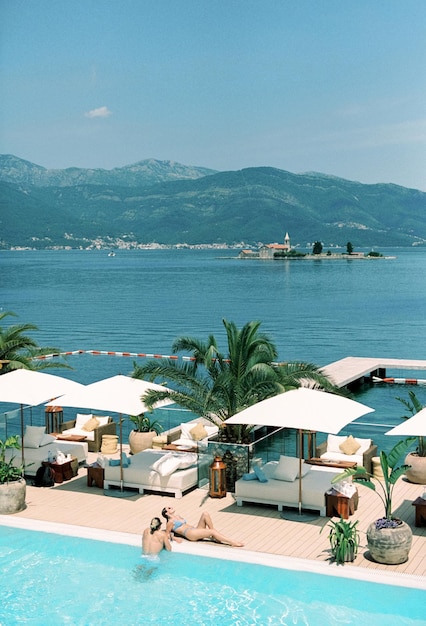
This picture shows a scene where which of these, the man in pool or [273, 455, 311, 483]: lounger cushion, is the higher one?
[273, 455, 311, 483]: lounger cushion

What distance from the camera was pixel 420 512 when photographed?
13.1m

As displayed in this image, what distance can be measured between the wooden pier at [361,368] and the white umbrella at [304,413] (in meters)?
20.6

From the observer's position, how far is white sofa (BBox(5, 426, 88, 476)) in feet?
54.6

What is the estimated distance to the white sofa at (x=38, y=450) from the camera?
16.6m

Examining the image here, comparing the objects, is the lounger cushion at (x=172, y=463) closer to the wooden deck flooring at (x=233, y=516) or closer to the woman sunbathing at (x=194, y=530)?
the wooden deck flooring at (x=233, y=516)

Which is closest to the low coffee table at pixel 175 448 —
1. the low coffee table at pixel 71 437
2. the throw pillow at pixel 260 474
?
the low coffee table at pixel 71 437

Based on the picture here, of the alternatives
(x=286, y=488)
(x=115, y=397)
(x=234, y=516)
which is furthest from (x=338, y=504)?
(x=115, y=397)

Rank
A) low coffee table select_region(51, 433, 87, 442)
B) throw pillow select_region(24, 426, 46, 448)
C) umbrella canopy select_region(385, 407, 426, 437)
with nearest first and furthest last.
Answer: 1. umbrella canopy select_region(385, 407, 426, 437)
2. throw pillow select_region(24, 426, 46, 448)
3. low coffee table select_region(51, 433, 87, 442)

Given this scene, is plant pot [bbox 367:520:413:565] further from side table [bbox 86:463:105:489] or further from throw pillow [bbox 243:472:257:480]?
side table [bbox 86:463:105:489]

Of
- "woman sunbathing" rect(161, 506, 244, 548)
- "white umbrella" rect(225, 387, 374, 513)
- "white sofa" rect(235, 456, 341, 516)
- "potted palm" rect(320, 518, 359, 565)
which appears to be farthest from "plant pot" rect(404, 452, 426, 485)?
"woman sunbathing" rect(161, 506, 244, 548)

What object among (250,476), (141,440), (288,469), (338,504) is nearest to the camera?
(338,504)

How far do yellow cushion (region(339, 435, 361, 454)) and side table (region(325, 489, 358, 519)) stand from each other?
3.06 meters

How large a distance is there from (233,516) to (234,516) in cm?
2

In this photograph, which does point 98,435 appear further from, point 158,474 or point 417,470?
point 417,470
